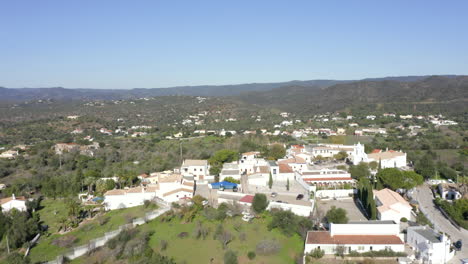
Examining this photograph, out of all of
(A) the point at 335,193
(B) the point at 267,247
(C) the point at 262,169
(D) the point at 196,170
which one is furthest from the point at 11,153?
(A) the point at 335,193

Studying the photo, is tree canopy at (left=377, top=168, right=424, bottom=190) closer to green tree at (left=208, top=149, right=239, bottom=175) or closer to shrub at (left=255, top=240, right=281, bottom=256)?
shrub at (left=255, top=240, right=281, bottom=256)

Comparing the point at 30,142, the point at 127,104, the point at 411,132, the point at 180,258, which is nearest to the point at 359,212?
the point at 180,258

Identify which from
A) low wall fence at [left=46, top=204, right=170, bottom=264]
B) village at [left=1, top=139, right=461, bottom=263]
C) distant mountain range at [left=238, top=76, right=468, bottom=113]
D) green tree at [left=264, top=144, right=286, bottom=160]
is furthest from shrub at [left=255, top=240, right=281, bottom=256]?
distant mountain range at [left=238, top=76, right=468, bottom=113]

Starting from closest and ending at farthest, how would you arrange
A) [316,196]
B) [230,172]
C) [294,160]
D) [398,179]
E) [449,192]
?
[449,192] → [398,179] → [316,196] → [230,172] → [294,160]

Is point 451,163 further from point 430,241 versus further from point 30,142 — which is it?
point 30,142

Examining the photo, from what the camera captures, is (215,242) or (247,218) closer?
(215,242)

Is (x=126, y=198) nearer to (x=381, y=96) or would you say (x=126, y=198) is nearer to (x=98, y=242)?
(x=98, y=242)
